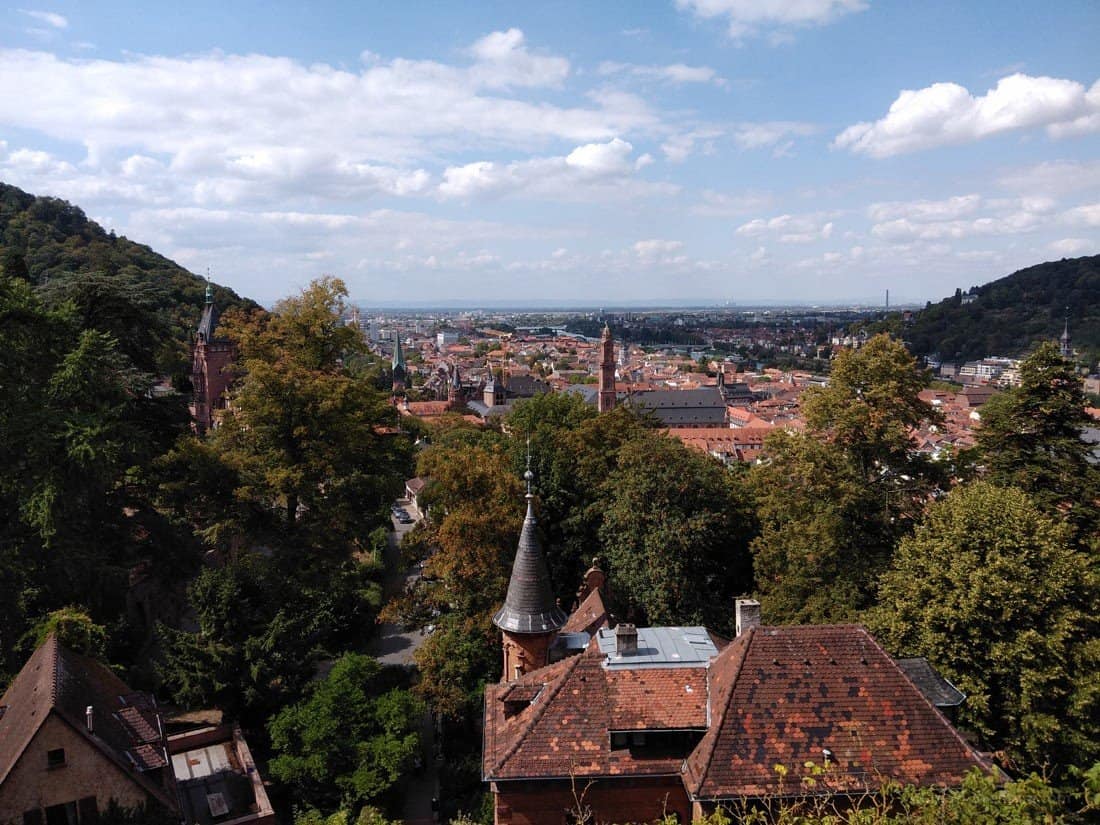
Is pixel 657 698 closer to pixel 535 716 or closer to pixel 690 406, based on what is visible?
pixel 535 716

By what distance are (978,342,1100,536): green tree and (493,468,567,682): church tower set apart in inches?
544

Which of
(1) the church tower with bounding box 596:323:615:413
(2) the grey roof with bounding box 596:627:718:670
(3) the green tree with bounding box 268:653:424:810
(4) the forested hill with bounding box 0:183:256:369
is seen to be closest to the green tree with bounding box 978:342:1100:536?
(2) the grey roof with bounding box 596:627:718:670

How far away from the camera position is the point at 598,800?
13.2 metres

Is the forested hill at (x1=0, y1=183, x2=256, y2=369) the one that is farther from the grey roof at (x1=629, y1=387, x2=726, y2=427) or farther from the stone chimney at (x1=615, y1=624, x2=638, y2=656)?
the grey roof at (x1=629, y1=387, x2=726, y2=427)

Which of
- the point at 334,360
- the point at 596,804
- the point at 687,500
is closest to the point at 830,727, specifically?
the point at 596,804

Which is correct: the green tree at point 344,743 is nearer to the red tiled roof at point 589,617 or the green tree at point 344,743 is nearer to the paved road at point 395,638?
the red tiled roof at point 589,617

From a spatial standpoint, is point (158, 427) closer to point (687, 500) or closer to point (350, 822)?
point (350, 822)

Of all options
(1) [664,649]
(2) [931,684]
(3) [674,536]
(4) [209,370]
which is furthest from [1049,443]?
(4) [209,370]

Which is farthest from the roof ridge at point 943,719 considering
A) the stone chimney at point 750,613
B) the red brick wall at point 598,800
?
the red brick wall at point 598,800

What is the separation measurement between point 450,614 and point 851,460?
13.5 metres

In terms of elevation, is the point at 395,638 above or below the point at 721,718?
below

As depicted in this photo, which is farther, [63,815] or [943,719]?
[63,815]

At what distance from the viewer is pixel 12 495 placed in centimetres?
2042

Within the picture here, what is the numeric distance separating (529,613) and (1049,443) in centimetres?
1596
